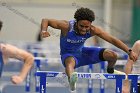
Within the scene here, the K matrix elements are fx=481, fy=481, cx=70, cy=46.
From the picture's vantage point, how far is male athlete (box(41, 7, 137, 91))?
591cm

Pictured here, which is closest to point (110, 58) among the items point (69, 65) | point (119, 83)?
point (69, 65)

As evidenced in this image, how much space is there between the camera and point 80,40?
6.10 m

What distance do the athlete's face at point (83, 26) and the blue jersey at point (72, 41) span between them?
0.33 ft

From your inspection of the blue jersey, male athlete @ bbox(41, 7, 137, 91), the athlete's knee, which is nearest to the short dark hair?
male athlete @ bbox(41, 7, 137, 91)

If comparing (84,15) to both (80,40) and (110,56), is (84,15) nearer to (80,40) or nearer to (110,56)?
(80,40)

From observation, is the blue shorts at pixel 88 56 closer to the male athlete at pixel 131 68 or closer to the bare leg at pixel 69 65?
the bare leg at pixel 69 65

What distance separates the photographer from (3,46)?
458 centimetres

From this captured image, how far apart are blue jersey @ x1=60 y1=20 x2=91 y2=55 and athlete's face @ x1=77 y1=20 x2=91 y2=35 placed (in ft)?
0.33

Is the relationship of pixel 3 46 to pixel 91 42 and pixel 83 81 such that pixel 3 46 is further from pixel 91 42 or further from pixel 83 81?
pixel 91 42

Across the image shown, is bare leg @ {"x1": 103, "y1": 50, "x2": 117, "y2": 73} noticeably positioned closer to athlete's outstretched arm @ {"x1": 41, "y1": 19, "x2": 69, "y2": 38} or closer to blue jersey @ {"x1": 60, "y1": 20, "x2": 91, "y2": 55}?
blue jersey @ {"x1": 60, "y1": 20, "x2": 91, "y2": 55}

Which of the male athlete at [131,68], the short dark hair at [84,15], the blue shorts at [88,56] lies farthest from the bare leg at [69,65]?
the male athlete at [131,68]

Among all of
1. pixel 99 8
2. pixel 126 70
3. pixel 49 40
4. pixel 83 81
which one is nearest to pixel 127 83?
pixel 126 70

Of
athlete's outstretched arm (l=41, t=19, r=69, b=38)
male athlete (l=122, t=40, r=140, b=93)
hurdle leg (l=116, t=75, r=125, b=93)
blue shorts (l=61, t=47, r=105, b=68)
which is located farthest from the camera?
blue shorts (l=61, t=47, r=105, b=68)

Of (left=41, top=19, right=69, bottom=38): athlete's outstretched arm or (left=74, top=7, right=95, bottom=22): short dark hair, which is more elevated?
(left=74, top=7, right=95, bottom=22): short dark hair
